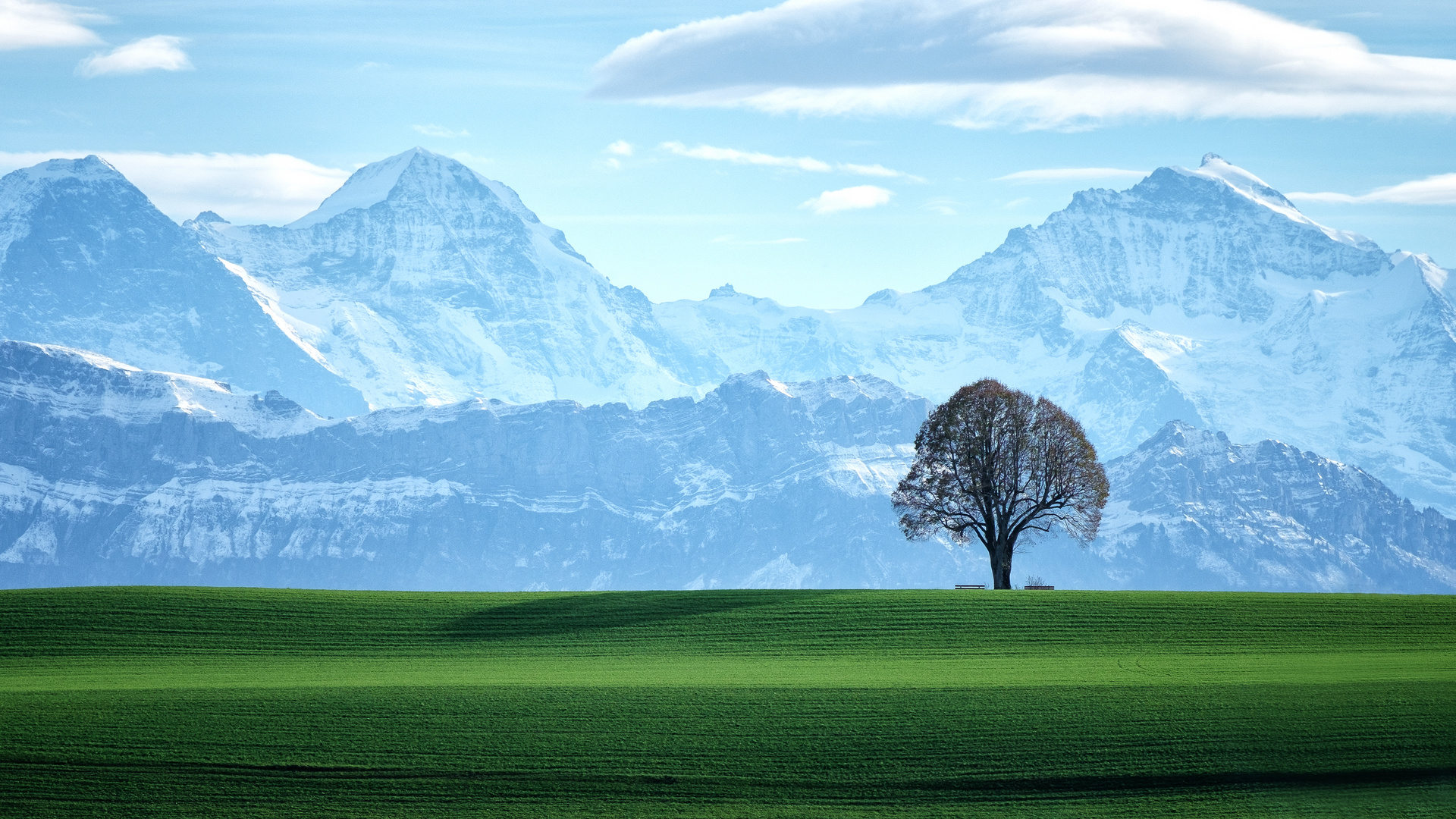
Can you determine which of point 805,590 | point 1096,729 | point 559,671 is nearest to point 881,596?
point 805,590

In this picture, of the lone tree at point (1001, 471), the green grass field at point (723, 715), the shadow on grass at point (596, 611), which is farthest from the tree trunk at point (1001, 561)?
the green grass field at point (723, 715)

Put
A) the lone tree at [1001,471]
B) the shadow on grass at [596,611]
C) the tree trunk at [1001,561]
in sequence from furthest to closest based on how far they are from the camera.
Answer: the tree trunk at [1001,561], the lone tree at [1001,471], the shadow on grass at [596,611]

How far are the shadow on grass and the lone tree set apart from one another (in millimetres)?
12995

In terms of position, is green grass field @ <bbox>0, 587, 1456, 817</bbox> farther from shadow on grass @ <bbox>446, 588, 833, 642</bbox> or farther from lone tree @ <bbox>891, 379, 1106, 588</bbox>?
lone tree @ <bbox>891, 379, 1106, 588</bbox>

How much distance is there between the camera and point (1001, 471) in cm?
8294

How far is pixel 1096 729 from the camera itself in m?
45.8

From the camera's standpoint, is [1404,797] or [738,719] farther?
[738,719]

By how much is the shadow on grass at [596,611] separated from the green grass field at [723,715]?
1.47ft

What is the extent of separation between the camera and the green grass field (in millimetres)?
41594

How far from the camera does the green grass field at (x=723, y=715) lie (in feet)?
136

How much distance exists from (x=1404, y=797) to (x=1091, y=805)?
8.65 metres

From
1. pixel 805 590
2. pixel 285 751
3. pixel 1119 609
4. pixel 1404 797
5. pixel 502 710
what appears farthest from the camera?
pixel 805 590

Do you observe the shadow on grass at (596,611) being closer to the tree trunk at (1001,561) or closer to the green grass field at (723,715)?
the green grass field at (723,715)

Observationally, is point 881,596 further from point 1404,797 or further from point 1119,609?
point 1404,797
